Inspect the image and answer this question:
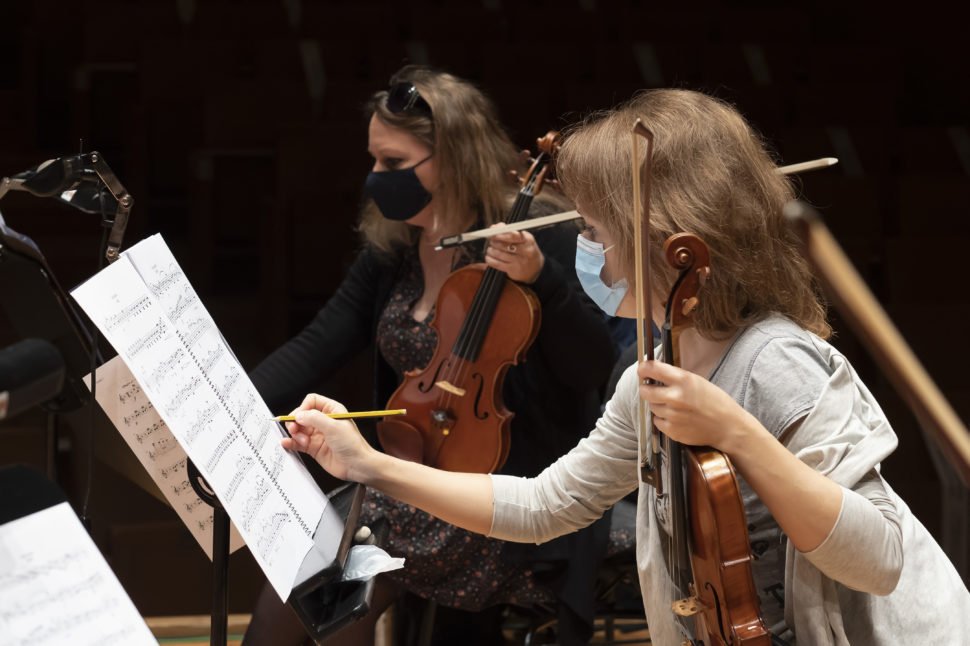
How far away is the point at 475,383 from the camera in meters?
1.71

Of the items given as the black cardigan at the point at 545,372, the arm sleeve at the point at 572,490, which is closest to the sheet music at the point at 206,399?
the arm sleeve at the point at 572,490

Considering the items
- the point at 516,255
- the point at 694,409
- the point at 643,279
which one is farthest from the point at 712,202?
the point at 516,255

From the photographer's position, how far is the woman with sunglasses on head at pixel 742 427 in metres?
0.95

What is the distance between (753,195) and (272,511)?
0.61m

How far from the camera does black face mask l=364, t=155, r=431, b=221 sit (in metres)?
1.87

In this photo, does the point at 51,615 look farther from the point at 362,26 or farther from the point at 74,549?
the point at 362,26

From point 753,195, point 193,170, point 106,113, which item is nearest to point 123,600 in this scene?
point 753,195

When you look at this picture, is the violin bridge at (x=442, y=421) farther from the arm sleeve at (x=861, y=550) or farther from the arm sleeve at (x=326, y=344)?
the arm sleeve at (x=861, y=550)

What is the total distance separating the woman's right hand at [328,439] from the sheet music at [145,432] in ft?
0.44

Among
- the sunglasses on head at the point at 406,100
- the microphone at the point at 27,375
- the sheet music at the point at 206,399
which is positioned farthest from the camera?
the sunglasses on head at the point at 406,100

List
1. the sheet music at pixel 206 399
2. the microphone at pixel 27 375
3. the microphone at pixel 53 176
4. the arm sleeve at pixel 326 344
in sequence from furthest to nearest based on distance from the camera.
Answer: the arm sleeve at pixel 326 344 → the microphone at pixel 53 176 → the sheet music at pixel 206 399 → the microphone at pixel 27 375

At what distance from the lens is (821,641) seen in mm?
989

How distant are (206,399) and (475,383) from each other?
30.3 inches

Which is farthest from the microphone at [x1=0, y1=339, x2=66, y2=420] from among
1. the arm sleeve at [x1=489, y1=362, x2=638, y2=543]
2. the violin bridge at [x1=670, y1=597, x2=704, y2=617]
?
the arm sleeve at [x1=489, y1=362, x2=638, y2=543]
